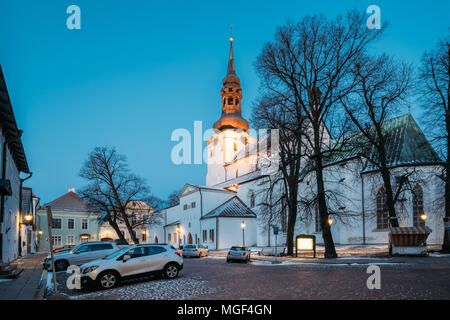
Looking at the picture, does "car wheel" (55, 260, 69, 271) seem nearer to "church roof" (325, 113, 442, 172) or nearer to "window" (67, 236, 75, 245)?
"church roof" (325, 113, 442, 172)

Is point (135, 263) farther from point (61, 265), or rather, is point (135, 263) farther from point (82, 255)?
point (61, 265)

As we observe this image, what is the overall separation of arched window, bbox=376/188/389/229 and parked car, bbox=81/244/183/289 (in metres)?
26.1

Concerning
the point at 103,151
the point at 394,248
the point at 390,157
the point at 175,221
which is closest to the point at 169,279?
the point at 394,248

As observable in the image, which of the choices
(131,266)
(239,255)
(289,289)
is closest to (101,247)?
(239,255)

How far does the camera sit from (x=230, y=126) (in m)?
66.8

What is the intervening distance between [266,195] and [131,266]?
24069 mm

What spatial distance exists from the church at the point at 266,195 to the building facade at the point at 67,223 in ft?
40.5

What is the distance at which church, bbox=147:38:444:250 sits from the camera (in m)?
34.6

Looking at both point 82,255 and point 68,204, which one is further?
point 68,204

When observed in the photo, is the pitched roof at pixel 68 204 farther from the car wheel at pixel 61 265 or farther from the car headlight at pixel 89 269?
the car headlight at pixel 89 269

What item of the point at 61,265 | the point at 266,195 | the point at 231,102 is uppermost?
the point at 231,102

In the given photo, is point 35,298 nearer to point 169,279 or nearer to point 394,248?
point 169,279

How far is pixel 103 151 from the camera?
157 ft

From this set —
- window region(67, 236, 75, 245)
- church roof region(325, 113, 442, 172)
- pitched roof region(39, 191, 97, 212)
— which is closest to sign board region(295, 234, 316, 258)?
church roof region(325, 113, 442, 172)
